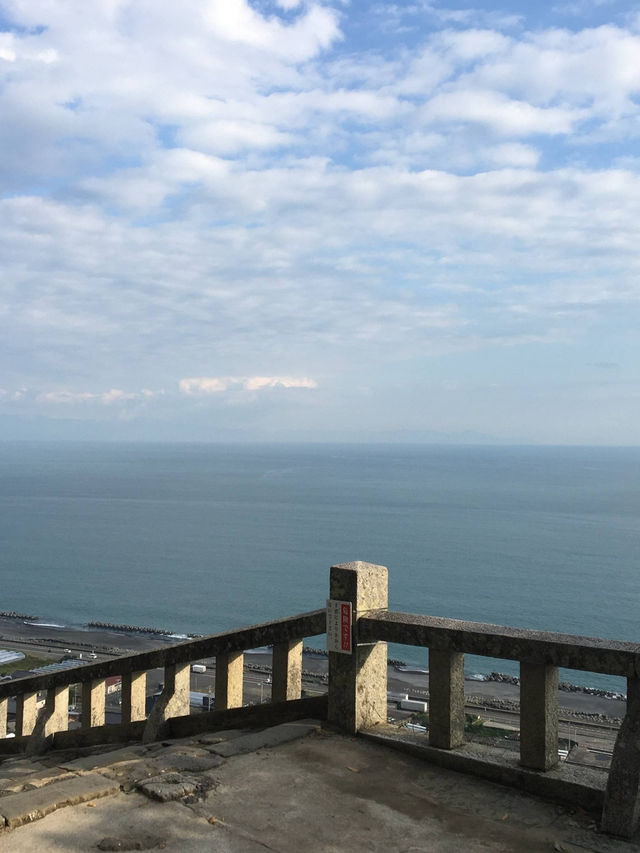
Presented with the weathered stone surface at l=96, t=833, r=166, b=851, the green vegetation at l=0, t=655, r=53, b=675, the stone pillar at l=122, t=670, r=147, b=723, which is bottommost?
the green vegetation at l=0, t=655, r=53, b=675

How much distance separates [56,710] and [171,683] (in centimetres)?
261

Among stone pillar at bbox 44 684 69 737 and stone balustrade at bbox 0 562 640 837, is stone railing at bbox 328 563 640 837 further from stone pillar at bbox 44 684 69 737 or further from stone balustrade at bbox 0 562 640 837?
stone pillar at bbox 44 684 69 737

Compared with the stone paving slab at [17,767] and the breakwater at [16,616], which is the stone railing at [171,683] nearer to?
the stone paving slab at [17,767]

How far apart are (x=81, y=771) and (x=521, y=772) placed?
356 cm

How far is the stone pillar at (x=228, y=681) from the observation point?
7461 millimetres

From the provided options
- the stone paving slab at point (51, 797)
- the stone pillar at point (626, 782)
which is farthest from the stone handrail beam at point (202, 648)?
the stone pillar at point (626, 782)

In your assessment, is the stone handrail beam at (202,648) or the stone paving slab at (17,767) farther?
the stone paving slab at (17,767)

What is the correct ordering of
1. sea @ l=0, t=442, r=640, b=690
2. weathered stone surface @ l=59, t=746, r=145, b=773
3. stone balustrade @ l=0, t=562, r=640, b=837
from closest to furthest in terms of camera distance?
stone balustrade @ l=0, t=562, r=640, b=837
weathered stone surface @ l=59, t=746, r=145, b=773
sea @ l=0, t=442, r=640, b=690

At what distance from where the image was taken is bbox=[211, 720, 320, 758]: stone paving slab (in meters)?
6.30

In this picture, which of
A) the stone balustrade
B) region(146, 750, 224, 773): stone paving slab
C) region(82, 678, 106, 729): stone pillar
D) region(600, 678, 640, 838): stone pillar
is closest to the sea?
region(82, 678, 106, 729): stone pillar

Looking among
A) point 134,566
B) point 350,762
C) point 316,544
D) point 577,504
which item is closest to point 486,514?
point 577,504

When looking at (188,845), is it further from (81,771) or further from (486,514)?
(486,514)

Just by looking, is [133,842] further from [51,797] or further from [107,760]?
[107,760]

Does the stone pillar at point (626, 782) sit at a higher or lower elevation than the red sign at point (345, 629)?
lower
